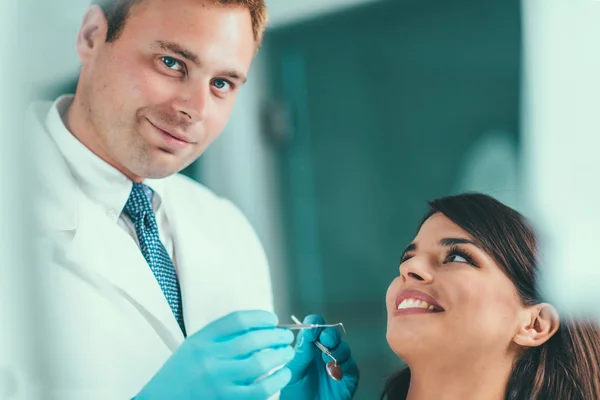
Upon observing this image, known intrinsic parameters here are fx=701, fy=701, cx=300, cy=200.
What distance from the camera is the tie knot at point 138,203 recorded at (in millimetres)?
1077

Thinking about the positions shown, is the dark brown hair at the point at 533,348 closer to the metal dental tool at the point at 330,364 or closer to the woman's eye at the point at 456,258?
the woman's eye at the point at 456,258

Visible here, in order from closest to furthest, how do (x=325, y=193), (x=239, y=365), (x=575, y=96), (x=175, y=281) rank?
(x=239, y=365)
(x=175, y=281)
(x=575, y=96)
(x=325, y=193)

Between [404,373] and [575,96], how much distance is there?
0.60m

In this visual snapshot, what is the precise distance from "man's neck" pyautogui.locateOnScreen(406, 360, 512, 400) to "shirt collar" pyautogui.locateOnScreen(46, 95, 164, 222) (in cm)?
56

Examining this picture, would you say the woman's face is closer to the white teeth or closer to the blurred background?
the white teeth

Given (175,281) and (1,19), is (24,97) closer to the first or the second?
(1,19)

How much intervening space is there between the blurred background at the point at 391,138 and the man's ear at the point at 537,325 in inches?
1.6

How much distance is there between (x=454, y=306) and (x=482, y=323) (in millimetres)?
54

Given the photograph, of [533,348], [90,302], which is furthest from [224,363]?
[533,348]

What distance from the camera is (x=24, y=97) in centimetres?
102

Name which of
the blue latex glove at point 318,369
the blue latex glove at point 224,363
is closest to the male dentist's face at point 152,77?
the blue latex glove at point 224,363

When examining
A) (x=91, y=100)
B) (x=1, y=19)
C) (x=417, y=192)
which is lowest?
(x=417, y=192)

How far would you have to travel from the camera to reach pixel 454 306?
113 cm

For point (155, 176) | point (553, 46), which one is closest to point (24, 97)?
point (155, 176)
